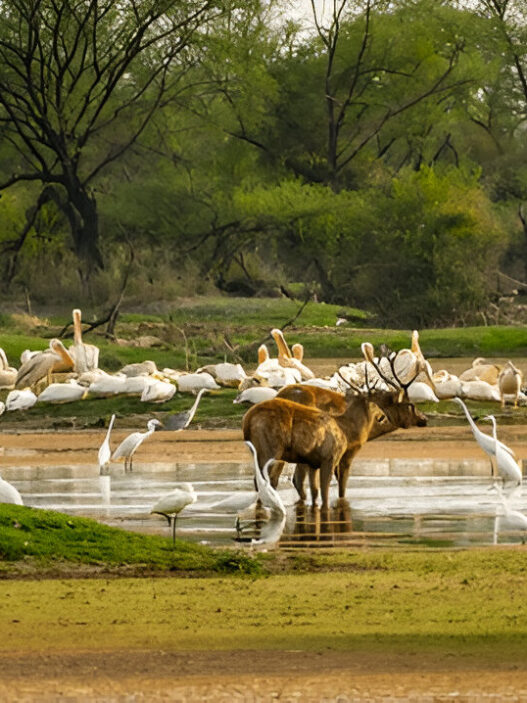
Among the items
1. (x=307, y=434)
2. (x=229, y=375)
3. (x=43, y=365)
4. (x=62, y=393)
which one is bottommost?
(x=62, y=393)

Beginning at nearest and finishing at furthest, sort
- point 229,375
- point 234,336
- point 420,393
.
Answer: point 420,393 < point 229,375 < point 234,336

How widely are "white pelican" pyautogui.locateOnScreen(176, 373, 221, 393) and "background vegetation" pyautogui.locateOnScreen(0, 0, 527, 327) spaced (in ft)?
56.8

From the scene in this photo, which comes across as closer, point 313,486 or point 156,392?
point 313,486

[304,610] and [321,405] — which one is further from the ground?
[321,405]

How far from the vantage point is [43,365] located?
87.8 feet

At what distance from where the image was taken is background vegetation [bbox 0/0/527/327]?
4503cm

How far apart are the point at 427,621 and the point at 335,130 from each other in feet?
144

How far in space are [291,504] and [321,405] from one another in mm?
1187

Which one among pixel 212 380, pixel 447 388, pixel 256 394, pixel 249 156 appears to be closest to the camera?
pixel 256 394

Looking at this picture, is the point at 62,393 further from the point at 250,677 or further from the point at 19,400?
the point at 250,677

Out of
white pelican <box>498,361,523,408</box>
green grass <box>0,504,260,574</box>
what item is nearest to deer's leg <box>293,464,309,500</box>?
green grass <box>0,504,260,574</box>

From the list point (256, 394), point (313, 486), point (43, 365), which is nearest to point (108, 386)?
point (43, 365)

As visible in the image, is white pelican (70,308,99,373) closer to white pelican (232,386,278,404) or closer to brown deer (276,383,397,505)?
white pelican (232,386,278,404)

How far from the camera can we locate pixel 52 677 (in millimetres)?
7691
